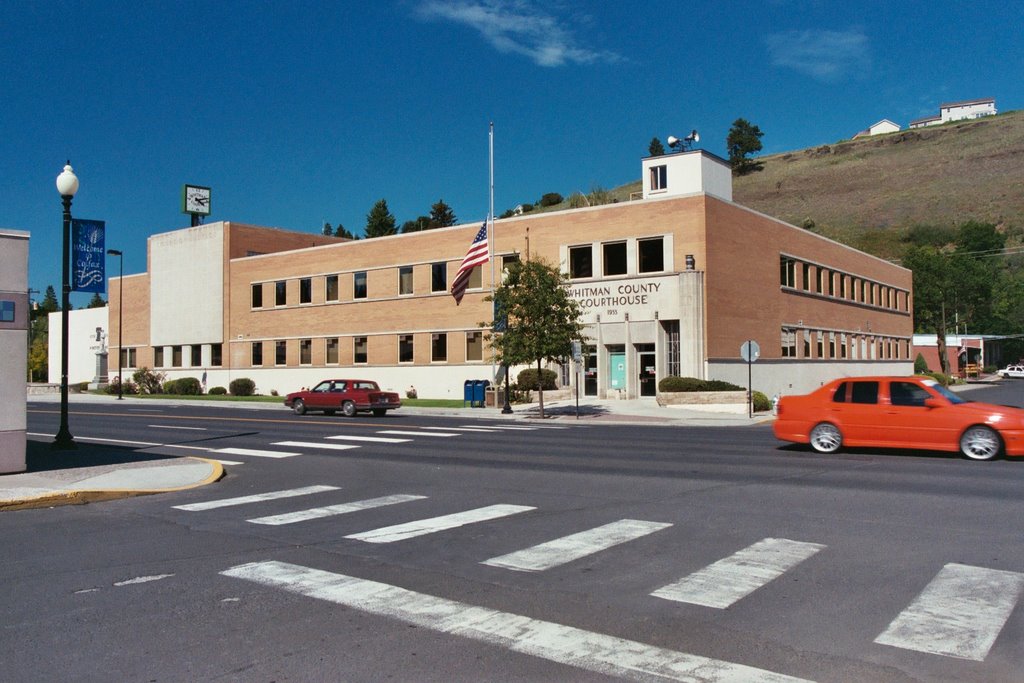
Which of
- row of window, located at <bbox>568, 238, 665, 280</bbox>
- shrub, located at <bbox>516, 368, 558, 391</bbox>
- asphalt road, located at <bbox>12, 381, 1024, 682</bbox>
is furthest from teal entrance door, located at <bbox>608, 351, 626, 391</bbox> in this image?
asphalt road, located at <bbox>12, 381, 1024, 682</bbox>

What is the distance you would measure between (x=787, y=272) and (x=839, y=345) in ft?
32.0

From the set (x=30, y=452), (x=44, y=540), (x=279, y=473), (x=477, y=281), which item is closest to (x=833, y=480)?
(x=279, y=473)

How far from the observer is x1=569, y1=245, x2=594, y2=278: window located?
136 feet

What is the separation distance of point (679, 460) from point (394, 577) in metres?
10.2

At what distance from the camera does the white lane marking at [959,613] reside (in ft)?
18.7

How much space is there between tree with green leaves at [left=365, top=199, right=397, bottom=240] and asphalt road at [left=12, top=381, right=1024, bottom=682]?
91726 mm

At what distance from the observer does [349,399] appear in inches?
1308

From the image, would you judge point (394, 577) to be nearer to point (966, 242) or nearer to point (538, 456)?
point (538, 456)

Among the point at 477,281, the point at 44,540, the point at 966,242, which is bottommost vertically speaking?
the point at 44,540

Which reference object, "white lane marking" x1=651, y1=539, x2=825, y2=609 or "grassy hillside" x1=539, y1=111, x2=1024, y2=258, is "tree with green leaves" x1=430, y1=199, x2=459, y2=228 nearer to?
"grassy hillside" x1=539, y1=111, x2=1024, y2=258

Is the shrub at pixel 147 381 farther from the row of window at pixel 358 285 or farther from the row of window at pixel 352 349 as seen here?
the row of window at pixel 358 285

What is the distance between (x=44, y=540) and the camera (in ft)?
31.4

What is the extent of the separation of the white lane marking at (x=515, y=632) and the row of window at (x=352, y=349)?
37.4m

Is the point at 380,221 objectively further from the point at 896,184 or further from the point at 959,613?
the point at 959,613
